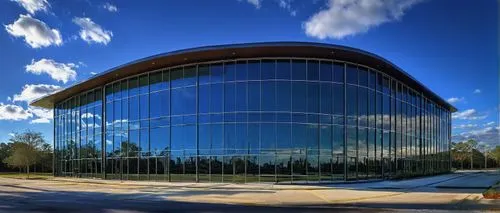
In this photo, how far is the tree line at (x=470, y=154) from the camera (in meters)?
115

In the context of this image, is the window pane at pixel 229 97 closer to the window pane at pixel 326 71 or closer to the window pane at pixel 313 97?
the window pane at pixel 313 97

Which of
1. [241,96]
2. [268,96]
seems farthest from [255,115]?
[241,96]

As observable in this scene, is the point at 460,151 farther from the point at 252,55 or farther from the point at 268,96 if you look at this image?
the point at 252,55

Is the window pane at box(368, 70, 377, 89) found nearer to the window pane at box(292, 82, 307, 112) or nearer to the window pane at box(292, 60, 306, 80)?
the window pane at box(292, 60, 306, 80)

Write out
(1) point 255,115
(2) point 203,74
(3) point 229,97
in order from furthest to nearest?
(2) point 203,74
(3) point 229,97
(1) point 255,115

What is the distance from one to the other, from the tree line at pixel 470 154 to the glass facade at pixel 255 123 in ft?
251

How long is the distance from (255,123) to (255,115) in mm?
582

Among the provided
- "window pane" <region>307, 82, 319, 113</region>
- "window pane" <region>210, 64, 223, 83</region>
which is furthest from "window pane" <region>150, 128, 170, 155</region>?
"window pane" <region>307, 82, 319, 113</region>

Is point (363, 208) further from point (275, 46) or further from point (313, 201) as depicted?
point (275, 46)

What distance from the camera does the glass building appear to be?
35.8 metres

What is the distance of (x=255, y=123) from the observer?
118 feet

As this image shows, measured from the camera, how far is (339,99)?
1485 inches

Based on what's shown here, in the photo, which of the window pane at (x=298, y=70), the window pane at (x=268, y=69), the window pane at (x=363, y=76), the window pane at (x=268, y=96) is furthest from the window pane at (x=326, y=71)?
the window pane at (x=268, y=96)

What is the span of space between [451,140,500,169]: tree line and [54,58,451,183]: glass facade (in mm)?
76422
